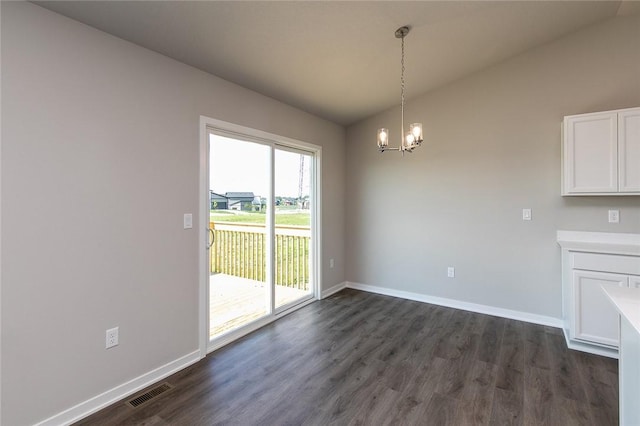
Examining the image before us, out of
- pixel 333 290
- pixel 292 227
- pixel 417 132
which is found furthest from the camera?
pixel 333 290

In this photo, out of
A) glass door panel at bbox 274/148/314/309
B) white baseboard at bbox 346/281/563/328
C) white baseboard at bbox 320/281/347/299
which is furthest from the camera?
white baseboard at bbox 320/281/347/299

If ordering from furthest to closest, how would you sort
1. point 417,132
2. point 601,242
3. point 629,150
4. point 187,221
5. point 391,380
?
point 601,242
point 629,150
point 187,221
point 417,132
point 391,380

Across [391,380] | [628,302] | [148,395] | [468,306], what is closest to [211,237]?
[148,395]

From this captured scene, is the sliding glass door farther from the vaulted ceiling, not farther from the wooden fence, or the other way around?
the vaulted ceiling

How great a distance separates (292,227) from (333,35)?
7.46 feet

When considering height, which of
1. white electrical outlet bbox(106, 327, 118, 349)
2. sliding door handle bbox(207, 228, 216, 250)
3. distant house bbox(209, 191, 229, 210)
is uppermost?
distant house bbox(209, 191, 229, 210)

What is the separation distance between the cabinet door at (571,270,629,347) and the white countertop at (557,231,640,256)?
0.70 ft

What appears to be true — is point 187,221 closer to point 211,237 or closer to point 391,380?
point 211,237

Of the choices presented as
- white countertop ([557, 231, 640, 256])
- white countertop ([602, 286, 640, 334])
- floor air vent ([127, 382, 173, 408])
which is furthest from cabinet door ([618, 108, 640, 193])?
floor air vent ([127, 382, 173, 408])

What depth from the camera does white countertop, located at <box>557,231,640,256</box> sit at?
266cm

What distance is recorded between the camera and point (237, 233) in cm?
327

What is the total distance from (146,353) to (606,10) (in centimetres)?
502

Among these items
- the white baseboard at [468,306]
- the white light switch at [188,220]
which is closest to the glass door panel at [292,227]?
the white baseboard at [468,306]

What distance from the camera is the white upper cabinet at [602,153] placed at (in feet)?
8.96
